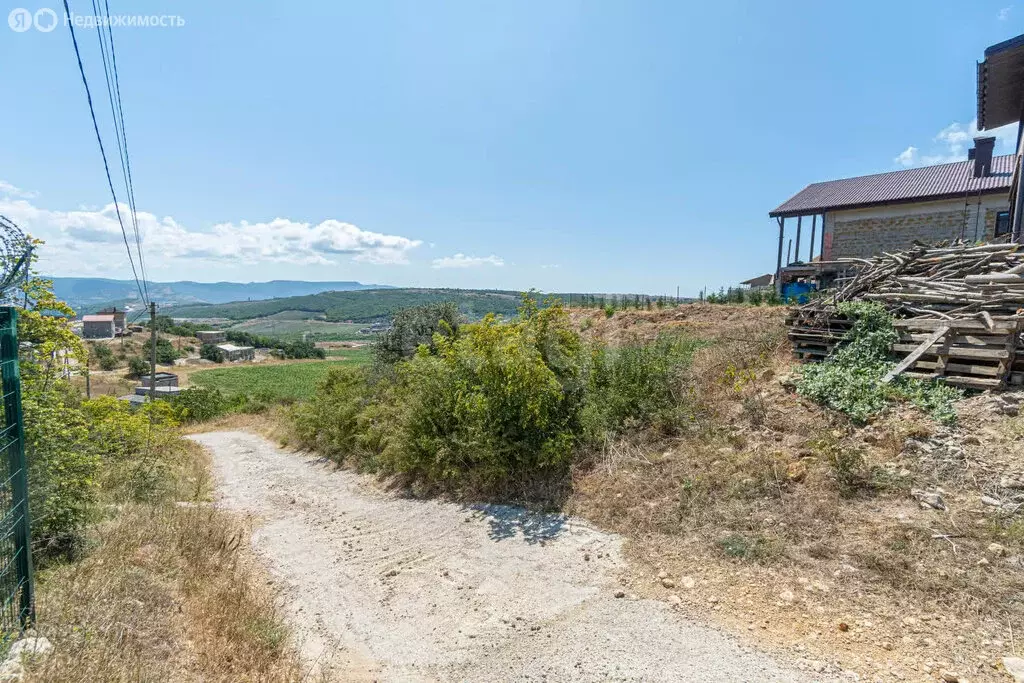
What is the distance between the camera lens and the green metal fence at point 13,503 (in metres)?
2.80

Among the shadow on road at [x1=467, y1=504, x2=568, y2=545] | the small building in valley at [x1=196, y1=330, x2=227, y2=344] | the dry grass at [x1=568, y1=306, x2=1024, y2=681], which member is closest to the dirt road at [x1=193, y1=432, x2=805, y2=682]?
the shadow on road at [x1=467, y1=504, x2=568, y2=545]

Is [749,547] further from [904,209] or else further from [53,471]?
[904,209]

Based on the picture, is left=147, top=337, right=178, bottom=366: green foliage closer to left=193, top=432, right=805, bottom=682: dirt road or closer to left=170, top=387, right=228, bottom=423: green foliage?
left=170, top=387, right=228, bottom=423: green foliage

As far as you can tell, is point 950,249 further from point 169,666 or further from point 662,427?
point 169,666

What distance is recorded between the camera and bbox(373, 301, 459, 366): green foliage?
1322 centimetres

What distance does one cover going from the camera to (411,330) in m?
13.4

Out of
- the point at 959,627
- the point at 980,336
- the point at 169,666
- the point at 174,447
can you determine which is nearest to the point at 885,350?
the point at 980,336

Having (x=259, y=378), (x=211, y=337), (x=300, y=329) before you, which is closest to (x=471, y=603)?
(x=259, y=378)

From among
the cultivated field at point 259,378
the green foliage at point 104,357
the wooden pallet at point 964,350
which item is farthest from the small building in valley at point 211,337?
the wooden pallet at point 964,350

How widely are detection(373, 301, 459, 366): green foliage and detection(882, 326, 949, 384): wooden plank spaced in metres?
9.31

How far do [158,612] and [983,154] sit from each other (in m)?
24.8

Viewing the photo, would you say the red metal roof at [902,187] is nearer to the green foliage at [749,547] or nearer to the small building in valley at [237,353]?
the green foliage at [749,547]

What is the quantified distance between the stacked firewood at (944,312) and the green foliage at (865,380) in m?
0.20

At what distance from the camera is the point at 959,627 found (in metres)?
3.24
